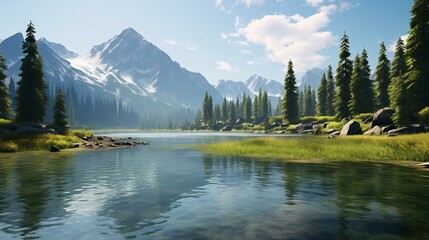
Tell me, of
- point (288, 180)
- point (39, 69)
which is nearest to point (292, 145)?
point (288, 180)

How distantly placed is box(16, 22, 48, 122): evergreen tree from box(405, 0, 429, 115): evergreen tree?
53251mm

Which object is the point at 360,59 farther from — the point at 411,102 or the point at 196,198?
the point at 196,198

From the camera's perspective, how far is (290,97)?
95.9m

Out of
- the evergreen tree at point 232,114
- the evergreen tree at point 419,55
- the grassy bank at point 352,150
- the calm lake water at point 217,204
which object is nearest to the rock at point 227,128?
the evergreen tree at point 232,114

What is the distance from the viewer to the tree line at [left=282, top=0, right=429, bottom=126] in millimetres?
43156

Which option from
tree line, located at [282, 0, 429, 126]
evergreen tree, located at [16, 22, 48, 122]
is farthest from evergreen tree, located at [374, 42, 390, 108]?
evergreen tree, located at [16, 22, 48, 122]

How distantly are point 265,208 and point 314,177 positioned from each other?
7343 mm

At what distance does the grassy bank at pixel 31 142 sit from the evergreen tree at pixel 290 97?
66.4m

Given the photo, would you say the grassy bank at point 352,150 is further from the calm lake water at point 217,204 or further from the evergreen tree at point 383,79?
the evergreen tree at point 383,79

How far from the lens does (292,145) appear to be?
3297cm

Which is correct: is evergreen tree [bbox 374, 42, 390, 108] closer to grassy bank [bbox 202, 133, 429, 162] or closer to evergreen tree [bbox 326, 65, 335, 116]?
evergreen tree [bbox 326, 65, 335, 116]

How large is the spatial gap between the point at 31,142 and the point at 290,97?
72.2 m

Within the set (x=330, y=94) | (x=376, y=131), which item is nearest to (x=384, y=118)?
(x=376, y=131)

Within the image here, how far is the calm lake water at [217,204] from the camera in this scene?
8867 mm
